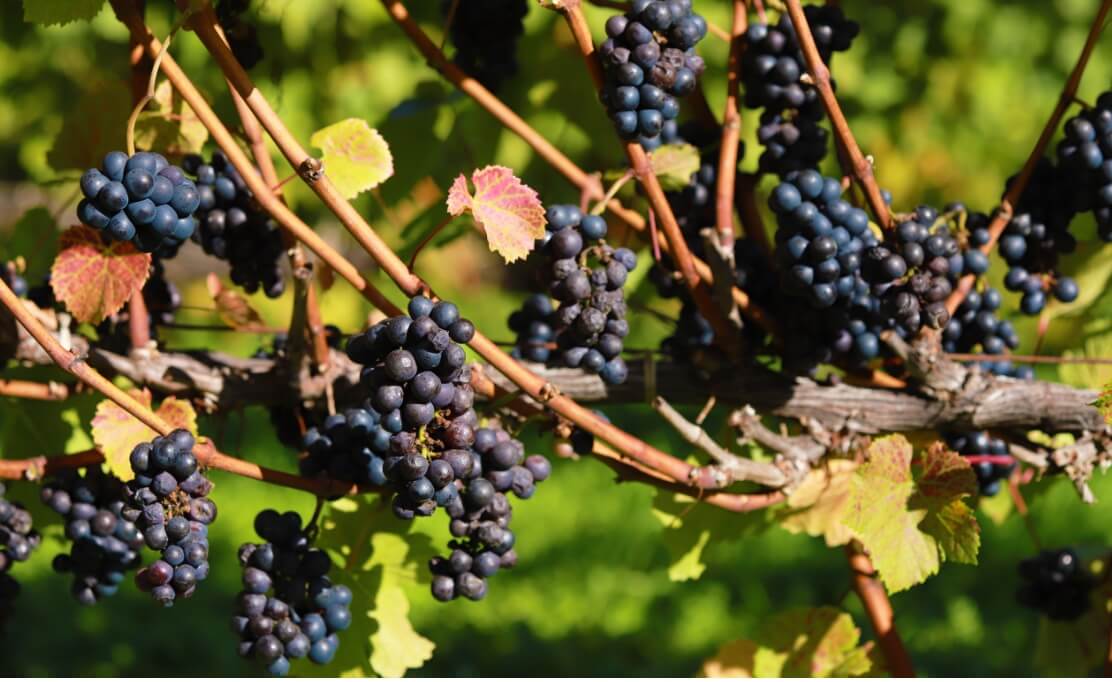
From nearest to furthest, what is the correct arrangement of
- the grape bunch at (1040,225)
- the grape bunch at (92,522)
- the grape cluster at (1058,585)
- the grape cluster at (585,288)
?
1. the grape cluster at (585,288)
2. the grape bunch at (92,522)
3. the grape bunch at (1040,225)
4. the grape cluster at (1058,585)

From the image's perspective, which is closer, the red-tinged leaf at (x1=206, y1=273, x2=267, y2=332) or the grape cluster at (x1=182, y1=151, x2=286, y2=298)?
the grape cluster at (x1=182, y1=151, x2=286, y2=298)

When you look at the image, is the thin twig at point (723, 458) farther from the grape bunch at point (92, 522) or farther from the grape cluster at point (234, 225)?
the grape bunch at point (92, 522)

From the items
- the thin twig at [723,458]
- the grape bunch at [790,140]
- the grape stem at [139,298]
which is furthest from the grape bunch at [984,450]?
the grape stem at [139,298]

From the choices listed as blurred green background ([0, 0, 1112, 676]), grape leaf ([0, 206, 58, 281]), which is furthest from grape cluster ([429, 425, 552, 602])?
blurred green background ([0, 0, 1112, 676])

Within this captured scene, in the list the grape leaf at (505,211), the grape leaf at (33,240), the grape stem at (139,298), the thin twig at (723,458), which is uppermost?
the grape leaf at (33,240)

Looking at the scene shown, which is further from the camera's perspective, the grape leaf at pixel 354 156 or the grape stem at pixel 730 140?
the grape stem at pixel 730 140

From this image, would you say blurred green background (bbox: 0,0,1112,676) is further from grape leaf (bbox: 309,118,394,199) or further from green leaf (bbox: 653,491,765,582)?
grape leaf (bbox: 309,118,394,199)

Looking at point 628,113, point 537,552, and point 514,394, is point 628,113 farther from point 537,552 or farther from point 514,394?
point 537,552

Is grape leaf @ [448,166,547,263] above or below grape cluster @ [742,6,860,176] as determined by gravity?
below
